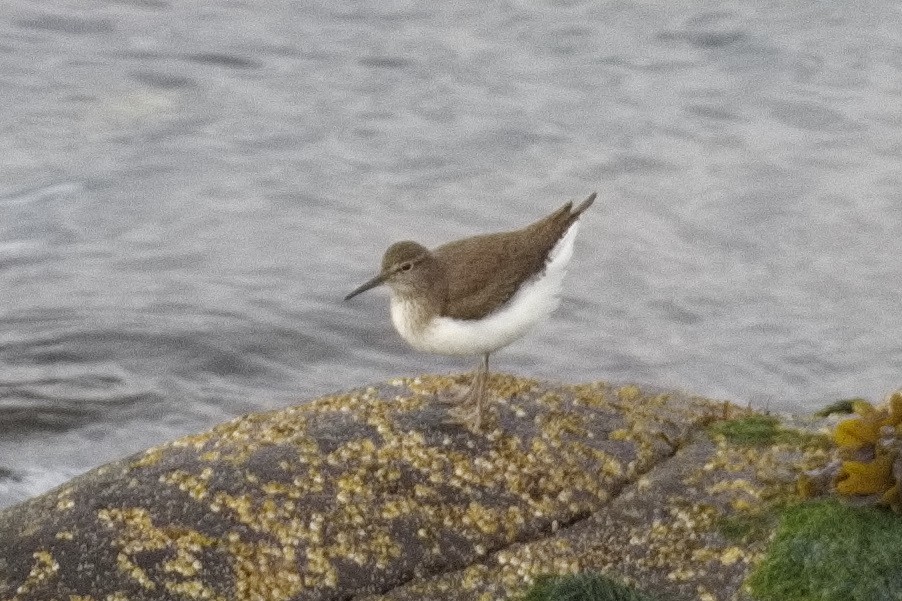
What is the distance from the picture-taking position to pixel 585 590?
4582mm

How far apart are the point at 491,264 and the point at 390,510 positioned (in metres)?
1.44

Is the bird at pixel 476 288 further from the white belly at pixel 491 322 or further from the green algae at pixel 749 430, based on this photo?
the green algae at pixel 749 430

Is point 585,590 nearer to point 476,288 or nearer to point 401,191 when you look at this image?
point 476,288

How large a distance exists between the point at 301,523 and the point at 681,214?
686 centimetres

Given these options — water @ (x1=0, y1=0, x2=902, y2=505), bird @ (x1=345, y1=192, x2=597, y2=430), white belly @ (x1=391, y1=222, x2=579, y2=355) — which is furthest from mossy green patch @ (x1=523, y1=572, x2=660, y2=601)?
water @ (x1=0, y1=0, x2=902, y2=505)

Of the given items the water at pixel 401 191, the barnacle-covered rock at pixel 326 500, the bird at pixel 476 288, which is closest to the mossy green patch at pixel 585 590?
the barnacle-covered rock at pixel 326 500

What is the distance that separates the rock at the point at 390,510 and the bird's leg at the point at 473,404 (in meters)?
0.07

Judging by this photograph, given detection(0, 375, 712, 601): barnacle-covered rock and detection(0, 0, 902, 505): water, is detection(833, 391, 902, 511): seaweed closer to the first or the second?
detection(0, 375, 712, 601): barnacle-covered rock

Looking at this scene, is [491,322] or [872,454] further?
[491,322]

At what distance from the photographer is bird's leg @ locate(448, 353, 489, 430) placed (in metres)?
5.48

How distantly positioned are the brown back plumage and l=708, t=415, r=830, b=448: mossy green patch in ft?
3.28

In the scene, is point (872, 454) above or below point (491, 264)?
below

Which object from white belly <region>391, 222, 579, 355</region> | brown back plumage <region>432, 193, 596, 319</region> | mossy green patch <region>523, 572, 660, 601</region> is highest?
brown back plumage <region>432, 193, 596, 319</region>

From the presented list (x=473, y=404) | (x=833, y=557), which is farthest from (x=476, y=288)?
(x=833, y=557)
